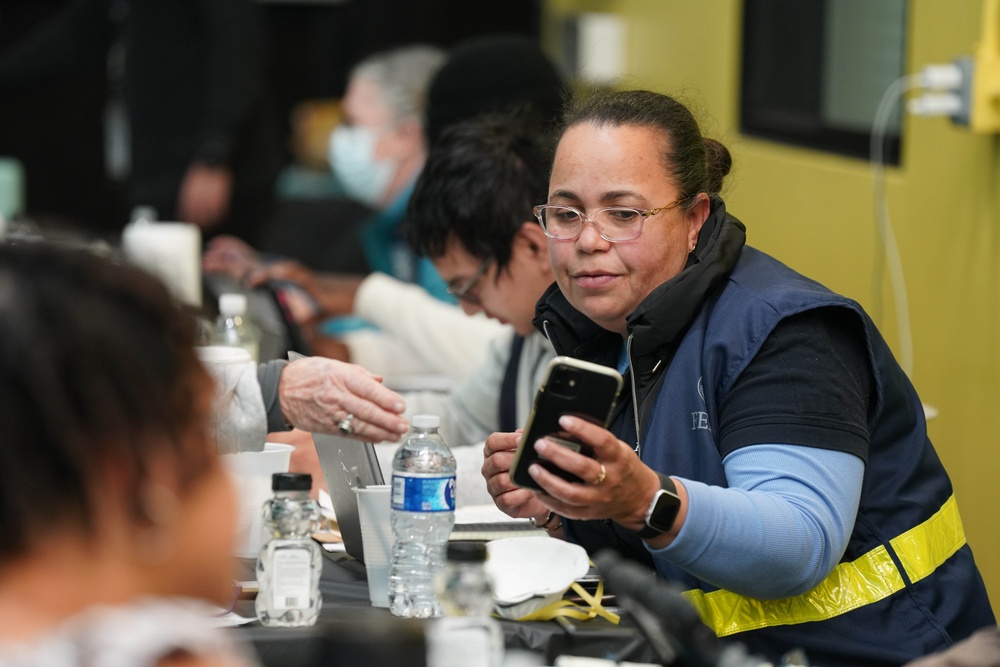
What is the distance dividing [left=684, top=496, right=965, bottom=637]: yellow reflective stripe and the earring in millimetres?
823

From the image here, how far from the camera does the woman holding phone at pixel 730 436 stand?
55.1 inches

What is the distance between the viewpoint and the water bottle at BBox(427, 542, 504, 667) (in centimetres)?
112

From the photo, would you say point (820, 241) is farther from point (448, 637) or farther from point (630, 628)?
point (448, 637)

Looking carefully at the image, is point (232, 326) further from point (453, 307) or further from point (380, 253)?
point (380, 253)

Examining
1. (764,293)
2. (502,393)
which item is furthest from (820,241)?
(764,293)

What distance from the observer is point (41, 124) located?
6402 mm

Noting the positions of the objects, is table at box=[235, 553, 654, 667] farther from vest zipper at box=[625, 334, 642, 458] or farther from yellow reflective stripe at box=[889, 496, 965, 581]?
yellow reflective stripe at box=[889, 496, 965, 581]

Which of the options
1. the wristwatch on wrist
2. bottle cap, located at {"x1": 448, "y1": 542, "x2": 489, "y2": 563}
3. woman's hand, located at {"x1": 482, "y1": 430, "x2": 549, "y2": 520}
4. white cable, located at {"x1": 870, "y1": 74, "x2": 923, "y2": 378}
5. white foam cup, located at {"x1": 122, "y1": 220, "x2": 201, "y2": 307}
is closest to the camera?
bottle cap, located at {"x1": 448, "y1": 542, "x2": 489, "y2": 563}

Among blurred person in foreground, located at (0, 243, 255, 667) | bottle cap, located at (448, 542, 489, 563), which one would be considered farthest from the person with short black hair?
blurred person in foreground, located at (0, 243, 255, 667)

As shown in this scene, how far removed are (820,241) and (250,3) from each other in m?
2.31

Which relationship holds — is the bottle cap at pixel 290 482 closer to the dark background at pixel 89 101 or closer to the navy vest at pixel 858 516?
the navy vest at pixel 858 516

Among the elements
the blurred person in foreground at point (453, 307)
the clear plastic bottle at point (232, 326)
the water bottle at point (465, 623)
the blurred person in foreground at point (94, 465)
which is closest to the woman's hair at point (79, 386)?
the blurred person in foreground at point (94, 465)

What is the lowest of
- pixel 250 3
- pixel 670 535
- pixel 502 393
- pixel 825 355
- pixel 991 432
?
pixel 991 432

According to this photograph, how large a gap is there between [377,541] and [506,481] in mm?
208
